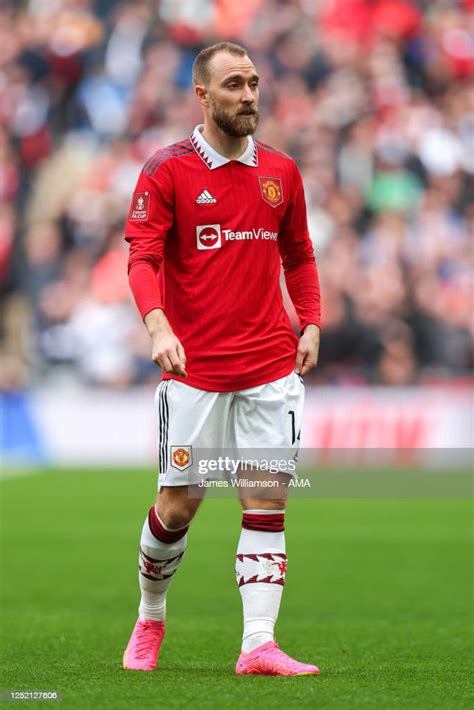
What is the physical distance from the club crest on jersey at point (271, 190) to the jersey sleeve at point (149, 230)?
362 millimetres

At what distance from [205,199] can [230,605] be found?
336cm

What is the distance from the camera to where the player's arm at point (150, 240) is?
486 centimetres

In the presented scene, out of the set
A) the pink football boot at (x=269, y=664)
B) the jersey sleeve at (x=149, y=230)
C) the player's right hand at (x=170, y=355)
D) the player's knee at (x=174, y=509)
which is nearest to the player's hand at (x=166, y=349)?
the player's right hand at (x=170, y=355)

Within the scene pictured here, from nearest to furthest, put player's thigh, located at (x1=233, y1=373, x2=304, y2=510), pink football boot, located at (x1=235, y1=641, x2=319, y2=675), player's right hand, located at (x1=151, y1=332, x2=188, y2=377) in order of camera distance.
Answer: player's right hand, located at (x1=151, y1=332, x2=188, y2=377), pink football boot, located at (x1=235, y1=641, x2=319, y2=675), player's thigh, located at (x1=233, y1=373, x2=304, y2=510)

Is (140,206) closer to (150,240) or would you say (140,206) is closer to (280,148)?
(150,240)

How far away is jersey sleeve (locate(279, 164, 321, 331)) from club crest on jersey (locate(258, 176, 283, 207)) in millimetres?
78

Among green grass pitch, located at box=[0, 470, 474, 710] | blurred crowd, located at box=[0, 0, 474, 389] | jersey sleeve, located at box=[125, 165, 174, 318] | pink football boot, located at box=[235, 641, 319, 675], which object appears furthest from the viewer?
blurred crowd, located at box=[0, 0, 474, 389]

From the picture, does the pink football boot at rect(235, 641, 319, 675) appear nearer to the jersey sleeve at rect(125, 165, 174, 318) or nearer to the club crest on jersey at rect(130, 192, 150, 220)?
the jersey sleeve at rect(125, 165, 174, 318)

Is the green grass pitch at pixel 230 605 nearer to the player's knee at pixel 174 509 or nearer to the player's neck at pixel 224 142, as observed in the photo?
the player's knee at pixel 174 509

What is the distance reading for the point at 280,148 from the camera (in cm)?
1902

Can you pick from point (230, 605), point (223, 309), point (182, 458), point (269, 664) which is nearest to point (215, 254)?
point (223, 309)

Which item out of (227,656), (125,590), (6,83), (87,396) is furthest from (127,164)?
(227,656)

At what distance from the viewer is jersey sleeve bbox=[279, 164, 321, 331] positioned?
5297mm

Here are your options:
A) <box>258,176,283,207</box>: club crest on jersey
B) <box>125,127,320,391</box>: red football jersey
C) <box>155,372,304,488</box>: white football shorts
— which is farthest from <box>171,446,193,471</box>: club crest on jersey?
<box>258,176,283,207</box>: club crest on jersey
